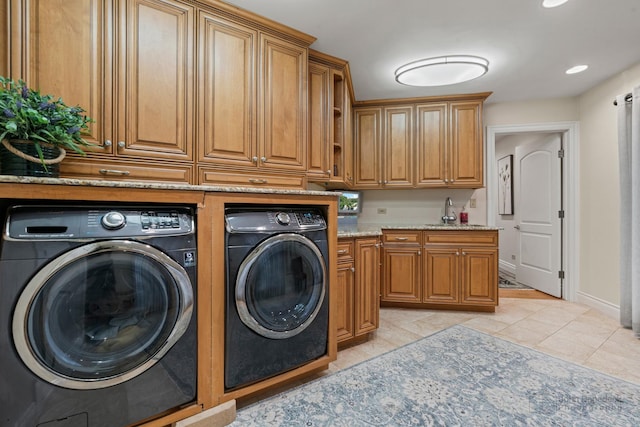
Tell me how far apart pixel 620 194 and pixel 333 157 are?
2.62 metres

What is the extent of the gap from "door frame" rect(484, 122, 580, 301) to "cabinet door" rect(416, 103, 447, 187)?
→ 24.9 inches

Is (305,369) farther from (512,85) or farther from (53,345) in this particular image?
(512,85)

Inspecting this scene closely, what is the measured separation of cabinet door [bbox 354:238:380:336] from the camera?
2.10 m

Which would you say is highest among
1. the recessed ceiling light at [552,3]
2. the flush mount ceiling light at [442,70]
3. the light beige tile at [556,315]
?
the recessed ceiling light at [552,3]

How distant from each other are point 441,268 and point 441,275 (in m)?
0.07

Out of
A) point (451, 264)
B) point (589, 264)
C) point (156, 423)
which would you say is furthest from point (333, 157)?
point (589, 264)

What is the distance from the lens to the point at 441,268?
2967 mm

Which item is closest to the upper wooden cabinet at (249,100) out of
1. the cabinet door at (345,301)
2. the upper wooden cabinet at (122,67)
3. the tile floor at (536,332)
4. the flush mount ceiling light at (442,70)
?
the upper wooden cabinet at (122,67)

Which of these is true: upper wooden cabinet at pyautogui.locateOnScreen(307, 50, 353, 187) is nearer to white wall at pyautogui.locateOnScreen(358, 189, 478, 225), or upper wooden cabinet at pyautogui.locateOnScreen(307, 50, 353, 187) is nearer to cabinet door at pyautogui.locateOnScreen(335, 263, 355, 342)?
cabinet door at pyautogui.locateOnScreen(335, 263, 355, 342)

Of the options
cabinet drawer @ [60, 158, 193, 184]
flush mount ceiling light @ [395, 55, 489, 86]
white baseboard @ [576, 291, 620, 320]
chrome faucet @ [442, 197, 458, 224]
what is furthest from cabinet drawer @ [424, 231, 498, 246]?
cabinet drawer @ [60, 158, 193, 184]

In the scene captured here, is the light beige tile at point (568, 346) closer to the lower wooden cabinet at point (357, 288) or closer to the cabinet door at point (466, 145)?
the lower wooden cabinet at point (357, 288)

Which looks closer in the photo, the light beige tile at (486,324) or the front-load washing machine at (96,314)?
the front-load washing machine at (96,314)

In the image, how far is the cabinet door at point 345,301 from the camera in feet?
6.51

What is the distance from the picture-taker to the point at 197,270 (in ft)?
4.20
